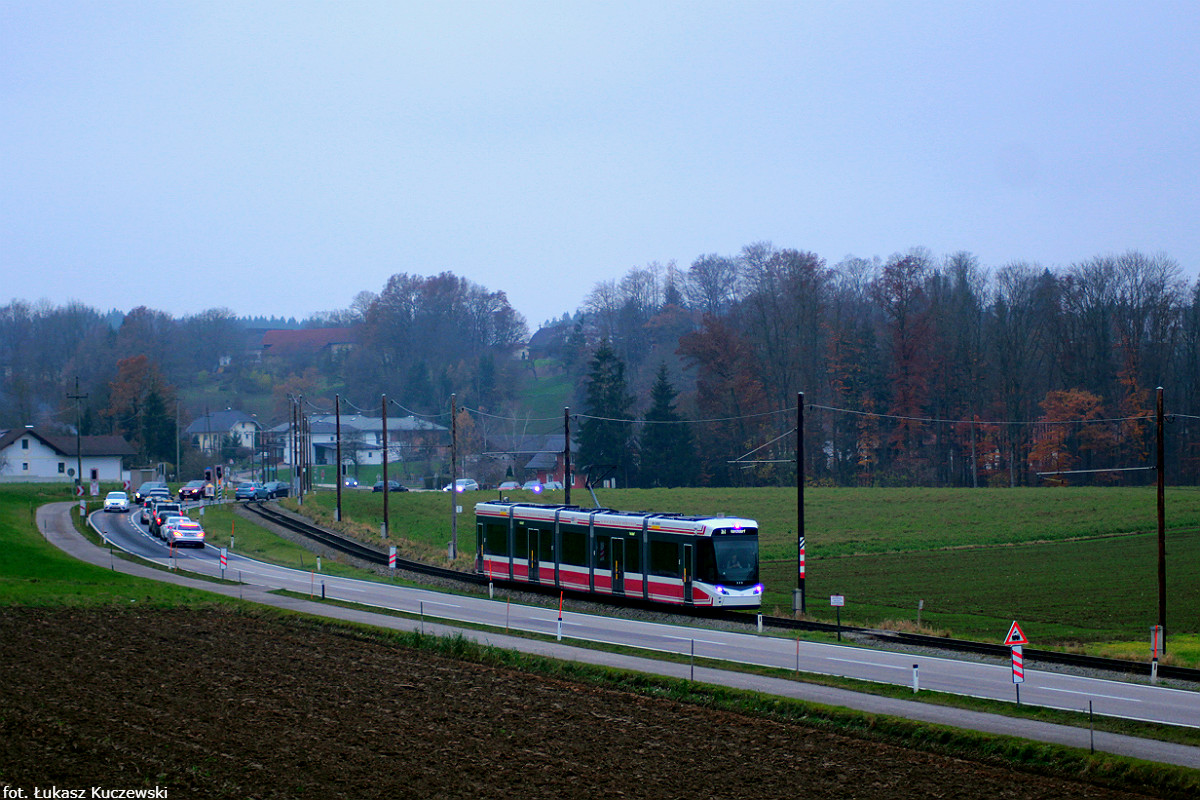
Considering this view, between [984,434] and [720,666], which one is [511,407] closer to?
[984,434]

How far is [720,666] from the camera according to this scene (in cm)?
2298

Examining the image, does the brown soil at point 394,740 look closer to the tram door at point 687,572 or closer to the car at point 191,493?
the tram door at point 687,572

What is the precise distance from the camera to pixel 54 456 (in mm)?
105750

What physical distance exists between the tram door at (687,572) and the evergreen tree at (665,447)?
70.0 m

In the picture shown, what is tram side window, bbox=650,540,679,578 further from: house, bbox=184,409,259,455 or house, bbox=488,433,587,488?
house, bbox=184,409,259,455

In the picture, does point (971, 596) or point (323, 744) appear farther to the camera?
point (971, 596)

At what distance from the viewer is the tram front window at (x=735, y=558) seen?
30.7 meters

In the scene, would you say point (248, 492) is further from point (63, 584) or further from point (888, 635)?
point (888, 635)

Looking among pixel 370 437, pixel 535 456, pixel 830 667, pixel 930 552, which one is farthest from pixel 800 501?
pixel 370 437

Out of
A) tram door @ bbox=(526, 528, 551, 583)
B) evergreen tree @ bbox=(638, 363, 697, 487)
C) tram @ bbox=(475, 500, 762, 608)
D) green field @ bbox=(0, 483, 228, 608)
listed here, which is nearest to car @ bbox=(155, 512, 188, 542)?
green field @ bbox=(0, 483, 228, 608)

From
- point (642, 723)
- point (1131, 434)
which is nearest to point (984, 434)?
point (1131, 434)

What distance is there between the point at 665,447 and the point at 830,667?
79.3 meters

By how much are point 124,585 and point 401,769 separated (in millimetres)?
24498

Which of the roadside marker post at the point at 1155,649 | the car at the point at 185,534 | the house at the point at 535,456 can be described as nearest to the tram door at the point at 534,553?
the roadside marker post at the point at 1155,649
